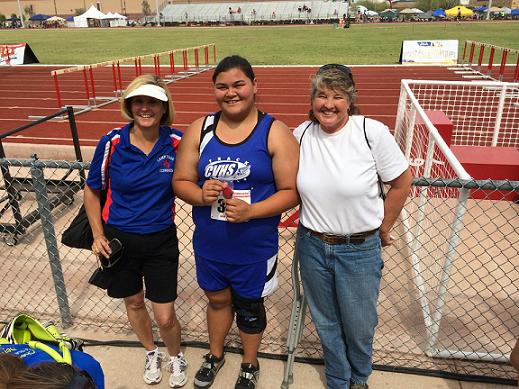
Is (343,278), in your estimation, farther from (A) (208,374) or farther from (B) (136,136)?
(B) (136,136)

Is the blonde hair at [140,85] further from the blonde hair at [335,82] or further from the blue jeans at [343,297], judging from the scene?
the blue jeans at [343,297]

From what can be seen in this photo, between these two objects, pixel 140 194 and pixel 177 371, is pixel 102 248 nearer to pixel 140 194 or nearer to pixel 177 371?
pixel 140 194

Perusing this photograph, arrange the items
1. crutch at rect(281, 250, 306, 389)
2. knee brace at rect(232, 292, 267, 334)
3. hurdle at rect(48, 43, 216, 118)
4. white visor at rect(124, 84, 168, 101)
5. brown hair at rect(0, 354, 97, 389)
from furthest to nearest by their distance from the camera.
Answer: hurdle at rect(48, 43, 216, 118) → crutch at rect(281, 250, 306, 389) → knee brace at rect(232, 292, 267, 334) → white visor at rect(124, 84, 168, 101) → brown hair at rect(0, 354, 97, 389)

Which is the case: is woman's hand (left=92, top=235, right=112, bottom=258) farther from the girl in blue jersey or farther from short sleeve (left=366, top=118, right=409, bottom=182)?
short sleeve (left=366, top=118, right=409, bottom=182)

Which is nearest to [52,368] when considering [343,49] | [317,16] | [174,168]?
[174,168]

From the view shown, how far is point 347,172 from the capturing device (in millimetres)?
2105

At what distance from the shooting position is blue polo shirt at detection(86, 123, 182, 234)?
2.34 meters

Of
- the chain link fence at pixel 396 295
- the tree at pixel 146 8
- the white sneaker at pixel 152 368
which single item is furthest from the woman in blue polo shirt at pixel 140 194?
the tree at pixel 146 8

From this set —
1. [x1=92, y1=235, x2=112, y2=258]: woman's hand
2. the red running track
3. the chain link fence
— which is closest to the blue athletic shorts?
[x1=92, y1=235, x2=112, y2=258]: woman's hand

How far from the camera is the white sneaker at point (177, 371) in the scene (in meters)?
2.79

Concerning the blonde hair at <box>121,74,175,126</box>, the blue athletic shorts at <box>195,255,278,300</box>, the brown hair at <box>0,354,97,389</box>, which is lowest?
the blue athletic shorts at <box>195,255,278,300</box>

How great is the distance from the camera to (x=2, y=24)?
82688 mm

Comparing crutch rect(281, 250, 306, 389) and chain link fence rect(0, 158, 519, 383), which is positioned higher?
crutch rect(281, 250, 306, 389)

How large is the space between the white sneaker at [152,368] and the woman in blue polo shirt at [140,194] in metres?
0.40
